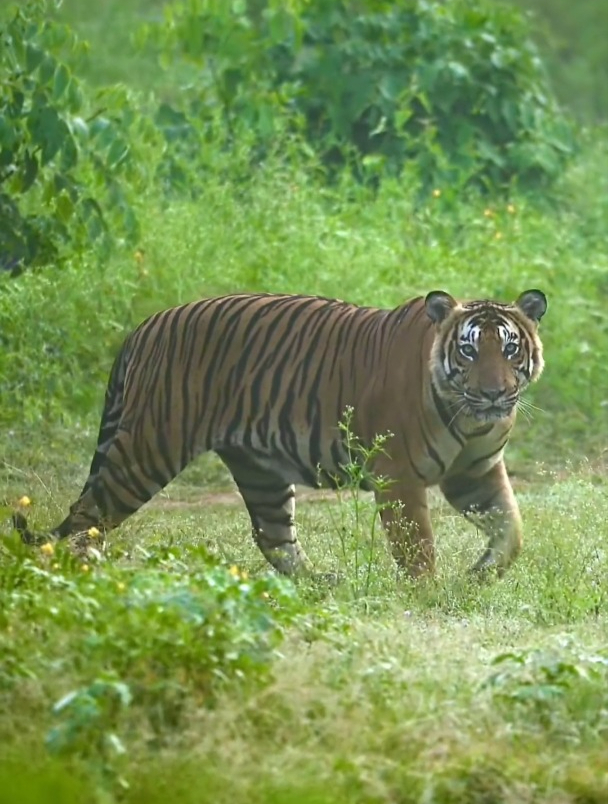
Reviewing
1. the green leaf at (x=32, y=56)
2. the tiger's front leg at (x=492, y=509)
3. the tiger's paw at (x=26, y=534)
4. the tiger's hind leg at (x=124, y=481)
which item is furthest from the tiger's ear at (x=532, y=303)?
the green leaf at (x=32, y=56)

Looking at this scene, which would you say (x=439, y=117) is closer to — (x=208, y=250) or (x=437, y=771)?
(x=208, y=250)

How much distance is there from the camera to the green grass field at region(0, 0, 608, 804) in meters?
3.94

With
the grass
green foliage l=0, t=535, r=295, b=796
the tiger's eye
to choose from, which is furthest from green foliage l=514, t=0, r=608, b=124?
green foliage l=0, t=535, r=295, b=796

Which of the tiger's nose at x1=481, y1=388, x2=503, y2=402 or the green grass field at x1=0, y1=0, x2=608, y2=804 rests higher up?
the tiger's nose at x1=481, y1=388, x2=503, y2=402

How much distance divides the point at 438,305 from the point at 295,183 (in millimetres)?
4825

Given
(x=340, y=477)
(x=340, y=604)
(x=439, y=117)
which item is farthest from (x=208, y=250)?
(x=340, y=604)

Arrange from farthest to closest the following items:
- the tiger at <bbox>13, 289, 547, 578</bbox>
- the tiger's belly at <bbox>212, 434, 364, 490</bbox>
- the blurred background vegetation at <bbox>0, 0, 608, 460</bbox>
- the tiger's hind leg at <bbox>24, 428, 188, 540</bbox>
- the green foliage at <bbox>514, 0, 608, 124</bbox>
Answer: the green foliage at <bbox>514, 0, 608, 124</bbox>, the blurred background vegetation at <bbox>0, 0, 608, 460</bbox>, the tiger's hind leg at <bbox>24, 428, 188, 540</bbox>, the tiger's belly at <bbox>212, 434, 364, 490</bbox>, the tiger at <bbox>13, 289, 547, 578</bbox>

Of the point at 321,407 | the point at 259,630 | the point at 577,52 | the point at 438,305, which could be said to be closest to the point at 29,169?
the point at 321,407

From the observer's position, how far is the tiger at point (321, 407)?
6.39 meters

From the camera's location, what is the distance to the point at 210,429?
22.8 feet

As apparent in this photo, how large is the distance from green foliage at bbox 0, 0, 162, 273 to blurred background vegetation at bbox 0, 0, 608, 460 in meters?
0.01

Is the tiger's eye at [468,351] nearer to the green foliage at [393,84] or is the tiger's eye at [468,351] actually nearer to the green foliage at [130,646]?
the green foliage at [130,646]

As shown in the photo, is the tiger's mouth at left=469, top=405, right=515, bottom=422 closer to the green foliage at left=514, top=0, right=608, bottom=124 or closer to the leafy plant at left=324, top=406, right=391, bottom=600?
the leafy plant at left=324, top=406, right=391, bottom=600

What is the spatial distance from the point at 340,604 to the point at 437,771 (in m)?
1.51
